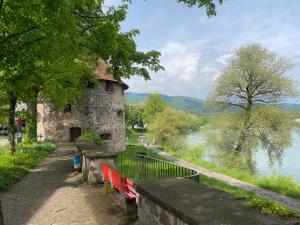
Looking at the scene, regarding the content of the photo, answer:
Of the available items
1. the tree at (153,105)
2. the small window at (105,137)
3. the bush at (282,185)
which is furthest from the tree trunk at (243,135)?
the tree at (153,105)

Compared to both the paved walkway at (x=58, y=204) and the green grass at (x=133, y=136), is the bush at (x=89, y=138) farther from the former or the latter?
the green grass at (x=133, y=136)

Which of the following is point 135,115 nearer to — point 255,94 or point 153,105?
point 153,105

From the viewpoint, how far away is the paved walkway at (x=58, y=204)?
7754mm

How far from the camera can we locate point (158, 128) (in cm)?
5134

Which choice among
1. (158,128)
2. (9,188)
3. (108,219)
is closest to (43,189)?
(9,188)

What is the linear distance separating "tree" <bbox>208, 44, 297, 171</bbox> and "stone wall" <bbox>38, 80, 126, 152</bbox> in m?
11.1

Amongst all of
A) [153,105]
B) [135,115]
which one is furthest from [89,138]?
[135,115]

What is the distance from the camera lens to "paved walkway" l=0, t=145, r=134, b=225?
7.75 meters

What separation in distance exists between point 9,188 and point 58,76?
8188mm

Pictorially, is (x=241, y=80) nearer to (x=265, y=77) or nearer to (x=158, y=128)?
(x=265, y=77)

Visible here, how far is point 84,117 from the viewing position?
3306 cm

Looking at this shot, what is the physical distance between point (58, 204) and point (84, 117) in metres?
24.2

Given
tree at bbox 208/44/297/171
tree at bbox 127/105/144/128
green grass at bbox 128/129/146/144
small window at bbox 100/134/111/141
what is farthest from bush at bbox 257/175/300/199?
tree at bbox 127/105/144/128

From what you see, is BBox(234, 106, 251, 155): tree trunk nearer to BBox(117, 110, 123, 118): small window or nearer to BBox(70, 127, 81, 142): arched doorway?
BBox(117, 110, 123, 118): small window
